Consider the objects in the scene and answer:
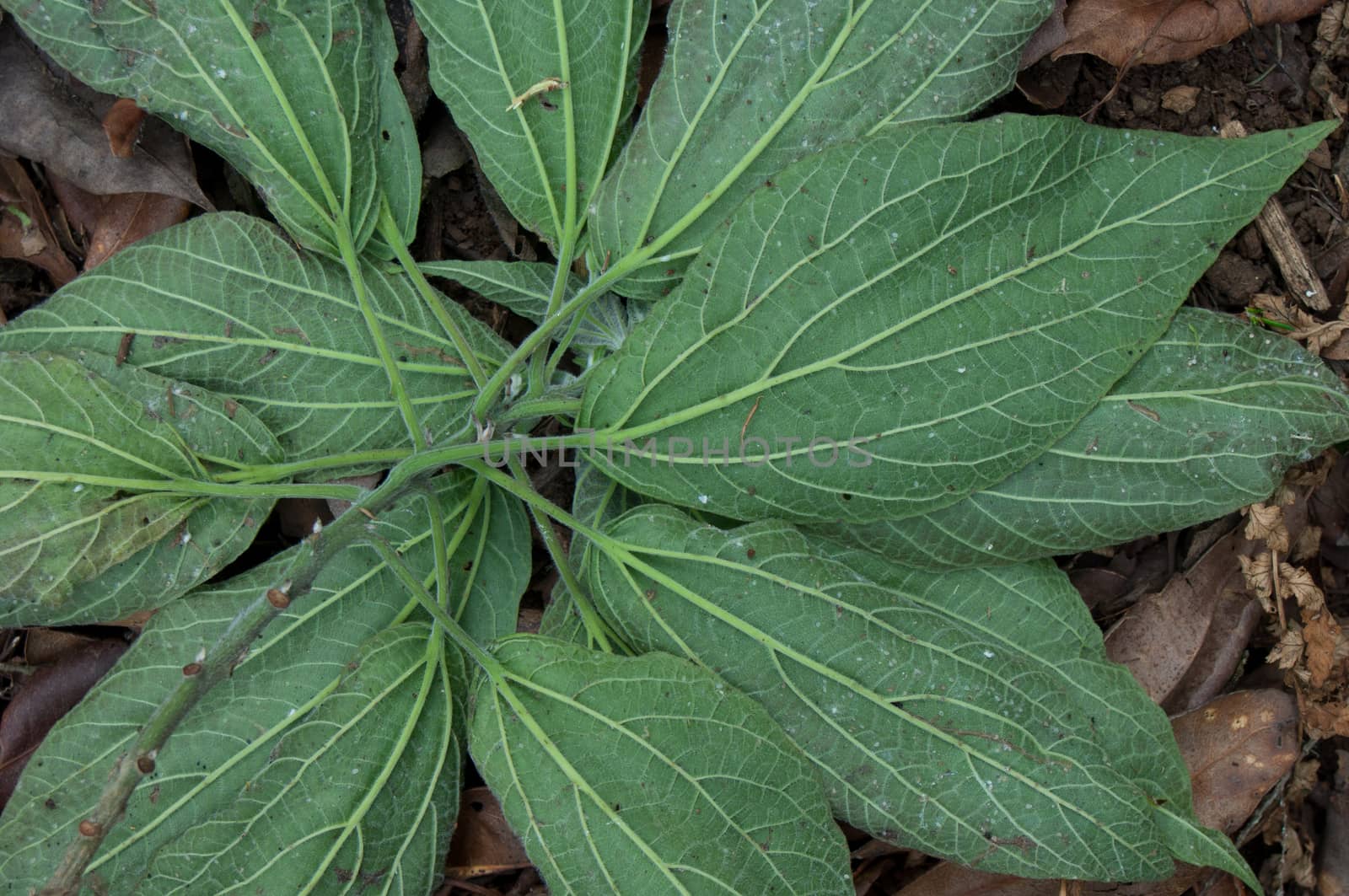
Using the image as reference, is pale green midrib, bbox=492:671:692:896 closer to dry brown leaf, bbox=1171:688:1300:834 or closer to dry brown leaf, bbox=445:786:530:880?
dry brown leaf, bbox=445:786:530:880

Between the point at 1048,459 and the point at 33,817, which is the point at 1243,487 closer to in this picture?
the point at 1048,459

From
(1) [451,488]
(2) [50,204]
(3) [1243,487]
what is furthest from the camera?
(2) [50,204]

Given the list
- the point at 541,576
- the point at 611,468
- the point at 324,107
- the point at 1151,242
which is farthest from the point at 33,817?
the point at 1151,242

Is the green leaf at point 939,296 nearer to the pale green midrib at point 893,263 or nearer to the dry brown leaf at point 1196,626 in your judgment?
the pale green midrib at point 893,263

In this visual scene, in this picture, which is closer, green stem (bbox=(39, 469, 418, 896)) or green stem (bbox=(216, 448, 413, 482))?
green stem (bbox=(39, 469, 418, 896))

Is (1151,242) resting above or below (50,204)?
below

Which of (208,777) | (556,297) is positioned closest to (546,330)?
(556,297)

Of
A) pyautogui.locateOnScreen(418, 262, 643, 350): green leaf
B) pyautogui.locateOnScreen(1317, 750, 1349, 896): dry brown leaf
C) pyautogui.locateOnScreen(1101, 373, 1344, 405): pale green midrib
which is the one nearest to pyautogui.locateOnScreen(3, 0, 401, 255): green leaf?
pyautogui.locateOnScreen(418, 262, 643, 350): green leaf
